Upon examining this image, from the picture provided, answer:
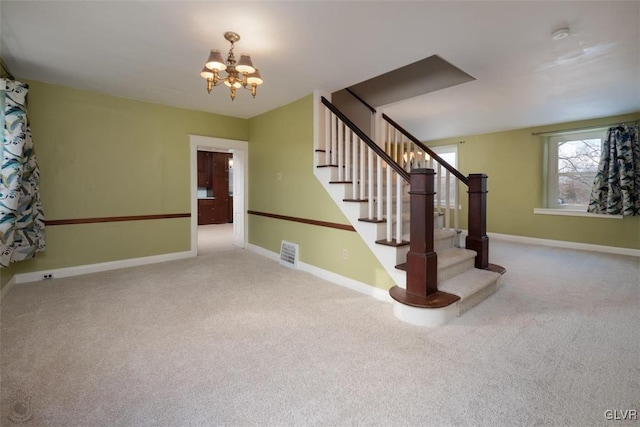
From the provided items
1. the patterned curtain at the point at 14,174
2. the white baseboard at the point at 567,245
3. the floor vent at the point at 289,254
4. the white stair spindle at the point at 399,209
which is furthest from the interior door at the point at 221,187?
the white baseboard at the point at 567,245

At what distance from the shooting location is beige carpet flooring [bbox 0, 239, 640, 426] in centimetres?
144

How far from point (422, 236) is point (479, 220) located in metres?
1.32

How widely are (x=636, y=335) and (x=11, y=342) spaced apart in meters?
4.61

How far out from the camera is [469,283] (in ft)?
8.98

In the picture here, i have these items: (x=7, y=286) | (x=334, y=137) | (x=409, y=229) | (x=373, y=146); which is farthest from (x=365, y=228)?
(x=7, y=286)

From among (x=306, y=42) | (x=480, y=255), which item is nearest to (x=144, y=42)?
(x=306, y=42)

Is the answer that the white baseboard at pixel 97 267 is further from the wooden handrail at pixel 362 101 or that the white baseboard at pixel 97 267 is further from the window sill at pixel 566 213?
the window sill at pixel 566 213

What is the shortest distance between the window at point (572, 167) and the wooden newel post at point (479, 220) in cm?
338

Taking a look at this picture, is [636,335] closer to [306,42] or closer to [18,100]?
[306,42]

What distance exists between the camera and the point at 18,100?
2.74 metres

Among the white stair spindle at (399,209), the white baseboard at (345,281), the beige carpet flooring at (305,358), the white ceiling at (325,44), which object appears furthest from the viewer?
the white baseboard at (345,281)

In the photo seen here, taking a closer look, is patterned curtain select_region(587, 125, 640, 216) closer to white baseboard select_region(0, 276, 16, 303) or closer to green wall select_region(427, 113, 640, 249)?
green wall select_region(427, 113, 640, 249)

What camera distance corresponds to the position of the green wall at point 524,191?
189 inches

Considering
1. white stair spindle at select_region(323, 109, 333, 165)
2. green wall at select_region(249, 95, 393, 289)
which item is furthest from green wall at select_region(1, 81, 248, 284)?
white stair spindle at select_region(323, 109, 333, 165)
